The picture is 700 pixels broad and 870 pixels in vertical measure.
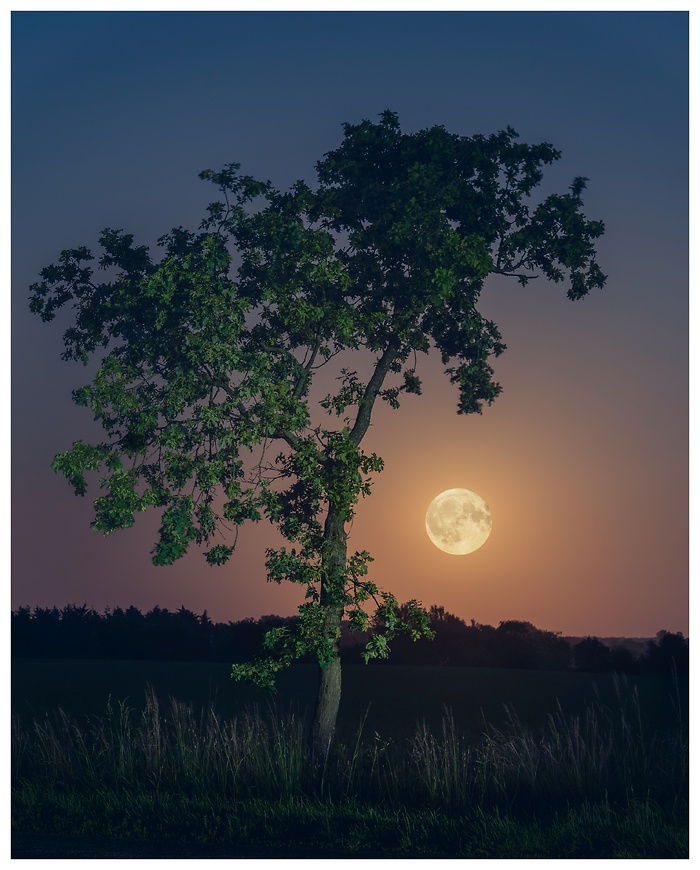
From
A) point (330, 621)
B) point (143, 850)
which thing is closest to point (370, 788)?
point (330, 621)

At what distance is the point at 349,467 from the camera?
19.3 m

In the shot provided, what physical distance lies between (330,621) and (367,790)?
3.25 metres

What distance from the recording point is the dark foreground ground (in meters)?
13.9

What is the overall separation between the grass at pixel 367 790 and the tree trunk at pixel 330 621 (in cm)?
51

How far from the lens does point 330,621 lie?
19.4 metres

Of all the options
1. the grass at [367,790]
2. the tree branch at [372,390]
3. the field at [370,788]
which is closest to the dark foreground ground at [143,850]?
the field at [370,788]

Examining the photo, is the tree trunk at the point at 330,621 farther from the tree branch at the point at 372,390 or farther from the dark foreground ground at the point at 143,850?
the dark foreground ground at the point at 143,850

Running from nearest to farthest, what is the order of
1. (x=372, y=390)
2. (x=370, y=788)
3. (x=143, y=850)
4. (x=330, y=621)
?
(x=143, y=850)
(x=370, y=788)
(x=330, y=621)
(x=372, y=390)

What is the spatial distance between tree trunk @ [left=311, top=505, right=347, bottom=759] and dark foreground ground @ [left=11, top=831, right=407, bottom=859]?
16.3 ft

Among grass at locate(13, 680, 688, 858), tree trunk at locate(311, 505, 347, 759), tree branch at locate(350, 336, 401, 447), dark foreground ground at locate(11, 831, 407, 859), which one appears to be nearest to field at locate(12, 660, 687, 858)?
grass at locate(13, 680, 688, 858)

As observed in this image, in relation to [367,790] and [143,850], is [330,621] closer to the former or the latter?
[367,790]

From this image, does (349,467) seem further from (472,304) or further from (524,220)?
(524,220)
